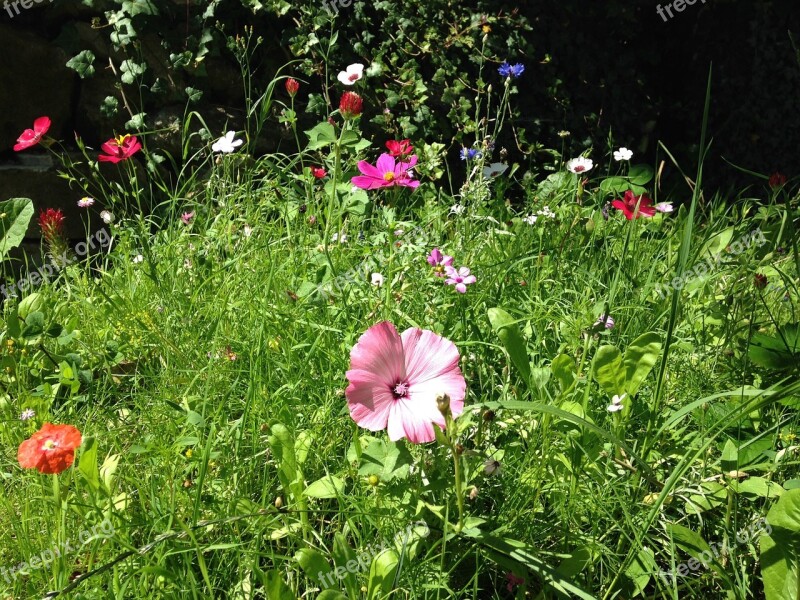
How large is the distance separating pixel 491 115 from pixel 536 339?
208 cm

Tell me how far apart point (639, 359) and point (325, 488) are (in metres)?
0.65

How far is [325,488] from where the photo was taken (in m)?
1.35

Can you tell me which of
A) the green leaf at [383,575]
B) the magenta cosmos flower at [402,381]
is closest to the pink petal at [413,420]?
the magenta cosmos flower at [402,381]

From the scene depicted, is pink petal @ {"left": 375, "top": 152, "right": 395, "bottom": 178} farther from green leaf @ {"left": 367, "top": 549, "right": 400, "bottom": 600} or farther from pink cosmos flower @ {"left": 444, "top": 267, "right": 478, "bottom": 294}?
green leaf @ {"left": 367, "top": 549, "right": 400, "bottom": 600}

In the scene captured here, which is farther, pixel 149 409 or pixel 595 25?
pixel 595 25

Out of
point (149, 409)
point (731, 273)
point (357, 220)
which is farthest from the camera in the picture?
point (357, 220)

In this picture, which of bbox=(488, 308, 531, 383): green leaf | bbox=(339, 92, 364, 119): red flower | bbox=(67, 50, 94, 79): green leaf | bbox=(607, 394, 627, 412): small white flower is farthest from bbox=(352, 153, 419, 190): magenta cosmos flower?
bbox=(67, 50, 94, 79): green leaf

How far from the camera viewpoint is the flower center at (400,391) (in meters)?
1.24

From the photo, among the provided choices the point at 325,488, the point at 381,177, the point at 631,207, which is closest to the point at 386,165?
the point at 381,177

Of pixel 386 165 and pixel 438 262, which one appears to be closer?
pixel 438 262

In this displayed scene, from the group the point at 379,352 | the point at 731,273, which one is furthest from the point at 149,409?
the point at 731,273

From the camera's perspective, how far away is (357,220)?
95.2 inches

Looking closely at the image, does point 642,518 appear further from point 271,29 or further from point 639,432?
point 271,29

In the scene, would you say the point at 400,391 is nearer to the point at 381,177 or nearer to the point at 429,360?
the point at 429,360
